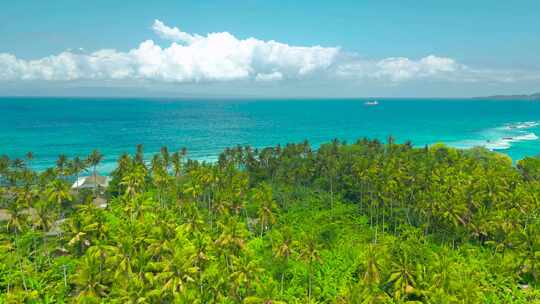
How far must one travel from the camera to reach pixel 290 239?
50781mm

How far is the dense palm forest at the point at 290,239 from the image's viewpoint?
4366 cm

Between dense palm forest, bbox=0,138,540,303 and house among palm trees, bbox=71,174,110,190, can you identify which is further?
house among palm trees, bbox=71,174,110,190

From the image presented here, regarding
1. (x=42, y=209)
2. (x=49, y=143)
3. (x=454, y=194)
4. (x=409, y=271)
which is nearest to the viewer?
(x=409, y=271)

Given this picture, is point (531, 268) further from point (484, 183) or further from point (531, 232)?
point (484, 183)

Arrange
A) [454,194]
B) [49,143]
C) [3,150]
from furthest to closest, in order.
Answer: [49,143] < [3,150] < [454,194]

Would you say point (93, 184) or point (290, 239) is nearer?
point (290, 239)

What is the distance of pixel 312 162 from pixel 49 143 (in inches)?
5288

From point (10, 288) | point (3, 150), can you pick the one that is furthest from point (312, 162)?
Answer: point (3, 150)

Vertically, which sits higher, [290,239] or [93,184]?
[290,239]

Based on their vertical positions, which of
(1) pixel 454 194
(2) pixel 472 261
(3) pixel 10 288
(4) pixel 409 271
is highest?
(1) pixel 454 194

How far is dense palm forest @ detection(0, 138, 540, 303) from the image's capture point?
43.7m

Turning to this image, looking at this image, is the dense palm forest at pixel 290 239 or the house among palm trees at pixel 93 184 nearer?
the dense palm forest at pixel 290 239

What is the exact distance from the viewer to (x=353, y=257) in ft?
197

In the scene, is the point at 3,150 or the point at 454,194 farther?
the point at 3,150
